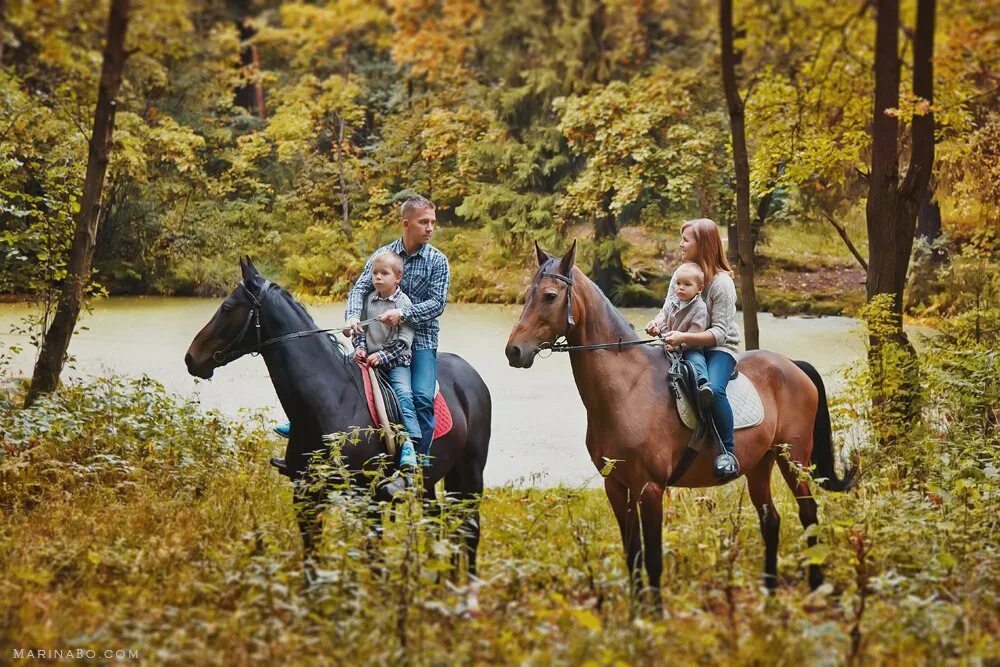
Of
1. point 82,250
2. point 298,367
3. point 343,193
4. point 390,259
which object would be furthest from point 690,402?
point 343,193

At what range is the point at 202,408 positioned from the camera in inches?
309

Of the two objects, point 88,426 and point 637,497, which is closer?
point 637,497

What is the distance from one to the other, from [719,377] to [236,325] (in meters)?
2.21

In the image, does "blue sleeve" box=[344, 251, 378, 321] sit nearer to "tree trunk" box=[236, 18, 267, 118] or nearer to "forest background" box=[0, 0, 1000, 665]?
"forest background" box=[0, 0, 1000, 665]

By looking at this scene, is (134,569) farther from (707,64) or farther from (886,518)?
(707,64)

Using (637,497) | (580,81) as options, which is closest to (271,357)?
(637,497)

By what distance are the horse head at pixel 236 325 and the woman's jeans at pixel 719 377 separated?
1987mm

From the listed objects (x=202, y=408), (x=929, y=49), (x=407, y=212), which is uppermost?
(x=929, y=49)

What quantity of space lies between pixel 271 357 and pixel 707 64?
5.25 m

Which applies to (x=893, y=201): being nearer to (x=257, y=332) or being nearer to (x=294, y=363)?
(x=294, y=363)

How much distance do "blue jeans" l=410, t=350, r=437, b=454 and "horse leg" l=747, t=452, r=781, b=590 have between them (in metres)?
1.63

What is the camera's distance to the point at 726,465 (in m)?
4.10

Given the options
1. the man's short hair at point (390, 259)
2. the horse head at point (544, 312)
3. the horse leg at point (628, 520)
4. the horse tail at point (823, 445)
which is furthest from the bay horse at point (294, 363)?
the horse tail at point (823, 445)

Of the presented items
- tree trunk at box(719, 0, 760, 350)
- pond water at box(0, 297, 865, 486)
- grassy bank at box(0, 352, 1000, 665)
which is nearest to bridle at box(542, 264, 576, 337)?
grassy bank at box(0, 352, 1000, 665)
